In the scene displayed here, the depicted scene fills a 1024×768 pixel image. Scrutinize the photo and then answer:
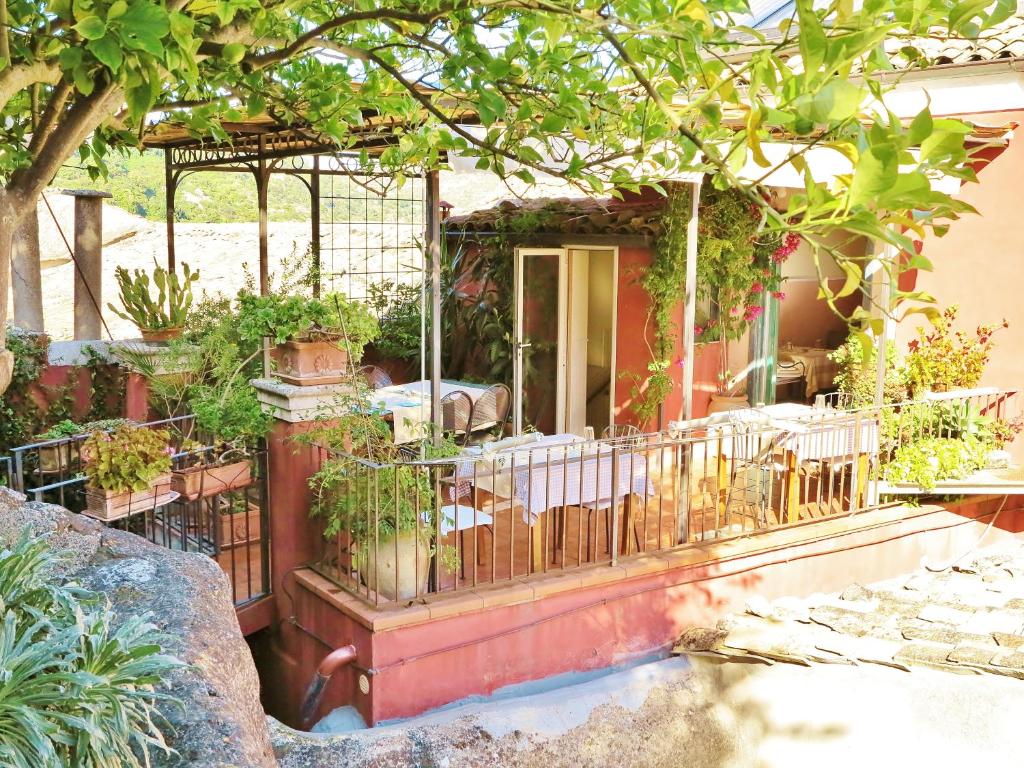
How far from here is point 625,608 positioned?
21.3 ft

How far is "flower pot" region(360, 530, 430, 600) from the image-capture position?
579 centimetres

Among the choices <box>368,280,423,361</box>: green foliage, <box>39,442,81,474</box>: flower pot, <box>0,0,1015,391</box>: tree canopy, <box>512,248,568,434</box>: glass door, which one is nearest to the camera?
<box>0,0,1015,391</box>: tree canopy

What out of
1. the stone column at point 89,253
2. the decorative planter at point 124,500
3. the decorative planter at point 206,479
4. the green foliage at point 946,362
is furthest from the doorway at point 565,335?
the decorative planter at point 124,500

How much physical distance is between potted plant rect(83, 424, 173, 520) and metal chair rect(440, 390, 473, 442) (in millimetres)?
3252

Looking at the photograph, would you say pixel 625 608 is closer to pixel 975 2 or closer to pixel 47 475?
pixel 47 475

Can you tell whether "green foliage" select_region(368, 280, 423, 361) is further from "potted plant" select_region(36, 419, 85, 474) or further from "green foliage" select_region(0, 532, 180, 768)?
"green foliage" select_region(0, 532, 180, 768)

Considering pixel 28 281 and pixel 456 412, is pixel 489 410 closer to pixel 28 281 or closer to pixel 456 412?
pixel 456 412

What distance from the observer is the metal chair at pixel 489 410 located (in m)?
8.80

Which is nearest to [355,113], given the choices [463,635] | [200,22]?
[200,22]

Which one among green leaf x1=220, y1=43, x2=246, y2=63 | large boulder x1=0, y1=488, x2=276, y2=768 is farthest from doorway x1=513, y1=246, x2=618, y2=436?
green leaf x1=220, y1=43, x2=246, y2=63

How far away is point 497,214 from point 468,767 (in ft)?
21.5

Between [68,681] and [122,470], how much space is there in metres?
3.74

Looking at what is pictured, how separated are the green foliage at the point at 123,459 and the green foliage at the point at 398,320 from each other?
582 cm

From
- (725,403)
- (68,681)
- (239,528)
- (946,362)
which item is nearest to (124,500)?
(239,528)
